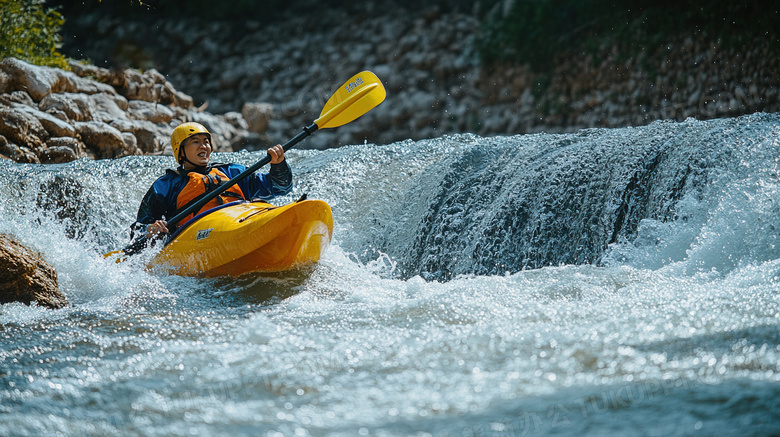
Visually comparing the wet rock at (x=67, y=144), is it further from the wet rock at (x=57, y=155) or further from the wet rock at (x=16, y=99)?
the wet rock at (x=16, y=99)

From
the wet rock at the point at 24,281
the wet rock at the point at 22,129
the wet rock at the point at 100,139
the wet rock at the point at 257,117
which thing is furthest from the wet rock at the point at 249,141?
the wet rock at the point at 24,281

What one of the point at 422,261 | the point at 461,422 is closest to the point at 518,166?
the point at 422,261

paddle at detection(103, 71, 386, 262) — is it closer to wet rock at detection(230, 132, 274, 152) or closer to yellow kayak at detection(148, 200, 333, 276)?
yellow kayak at detection(148, 200, 333, 276)

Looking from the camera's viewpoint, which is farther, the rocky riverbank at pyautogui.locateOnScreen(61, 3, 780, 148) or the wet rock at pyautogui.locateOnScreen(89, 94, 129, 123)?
the rocky riverbank at pyautogui.locateOnScreen(61, 3, 780, 148)

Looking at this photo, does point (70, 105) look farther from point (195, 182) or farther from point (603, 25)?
point (603, 25)

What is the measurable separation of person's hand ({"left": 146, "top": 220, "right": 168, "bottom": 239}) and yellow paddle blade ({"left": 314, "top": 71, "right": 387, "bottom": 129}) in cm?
111

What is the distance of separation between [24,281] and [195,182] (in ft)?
3.41

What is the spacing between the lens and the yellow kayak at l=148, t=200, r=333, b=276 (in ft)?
10.2

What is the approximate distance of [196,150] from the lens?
372cm

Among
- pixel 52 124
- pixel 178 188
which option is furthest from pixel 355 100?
pixel 52 124

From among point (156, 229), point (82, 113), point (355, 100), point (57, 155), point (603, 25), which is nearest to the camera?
point (156, 229)

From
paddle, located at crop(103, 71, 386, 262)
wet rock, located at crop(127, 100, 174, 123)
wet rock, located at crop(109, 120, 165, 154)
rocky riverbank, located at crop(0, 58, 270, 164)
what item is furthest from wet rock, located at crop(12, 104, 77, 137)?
paddle, located at crop(103, 71, 386, 262)

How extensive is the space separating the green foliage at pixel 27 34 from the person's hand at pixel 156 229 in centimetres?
449

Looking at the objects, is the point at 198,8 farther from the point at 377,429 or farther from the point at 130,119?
the point at 377,429
